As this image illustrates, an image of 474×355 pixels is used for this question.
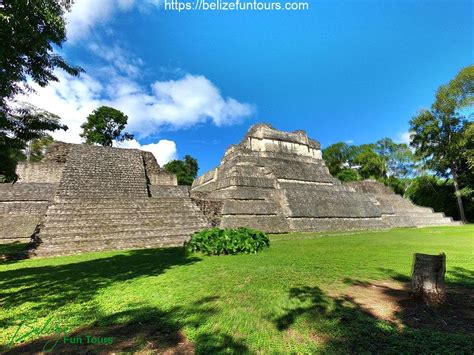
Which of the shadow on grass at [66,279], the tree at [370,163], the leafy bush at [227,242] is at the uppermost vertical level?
the tree at [370,163]

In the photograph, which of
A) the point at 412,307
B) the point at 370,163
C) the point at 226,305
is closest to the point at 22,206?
the point at 226,305

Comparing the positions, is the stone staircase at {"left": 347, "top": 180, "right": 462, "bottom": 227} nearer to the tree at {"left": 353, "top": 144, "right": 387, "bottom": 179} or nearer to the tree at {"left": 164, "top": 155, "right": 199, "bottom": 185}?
the tree at {"left": 353, "top": 144, "right": 387, "bottom": 179}

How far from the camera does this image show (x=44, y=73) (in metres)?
4.21

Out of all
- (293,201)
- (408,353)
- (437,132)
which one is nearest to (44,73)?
(408,353)

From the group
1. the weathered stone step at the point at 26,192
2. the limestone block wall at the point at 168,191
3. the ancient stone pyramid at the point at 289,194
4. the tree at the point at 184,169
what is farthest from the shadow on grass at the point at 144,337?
the tree at the point at 184,169

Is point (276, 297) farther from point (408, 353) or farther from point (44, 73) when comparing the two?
point (44, 73)

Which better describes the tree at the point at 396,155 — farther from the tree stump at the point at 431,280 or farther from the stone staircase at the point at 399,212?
the tree stump at the point at 431,280

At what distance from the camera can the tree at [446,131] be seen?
22966 mm

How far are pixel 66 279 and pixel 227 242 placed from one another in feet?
15.2

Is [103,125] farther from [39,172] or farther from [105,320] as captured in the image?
[105,320]

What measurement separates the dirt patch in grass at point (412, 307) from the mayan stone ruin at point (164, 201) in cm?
867

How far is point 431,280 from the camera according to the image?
10.5 ft

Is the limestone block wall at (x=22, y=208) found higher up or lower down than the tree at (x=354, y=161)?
lower down

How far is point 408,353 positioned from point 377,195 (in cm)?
2575
